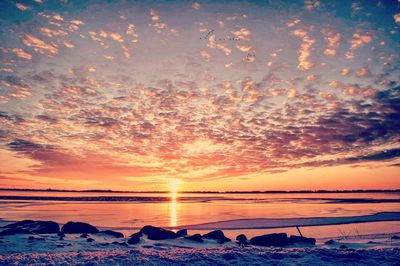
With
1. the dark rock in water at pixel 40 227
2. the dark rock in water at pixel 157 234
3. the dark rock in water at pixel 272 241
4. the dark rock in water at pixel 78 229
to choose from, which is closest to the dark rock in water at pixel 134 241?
the dark rock in water at pixel 157 234

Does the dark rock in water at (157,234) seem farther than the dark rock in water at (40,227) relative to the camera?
No

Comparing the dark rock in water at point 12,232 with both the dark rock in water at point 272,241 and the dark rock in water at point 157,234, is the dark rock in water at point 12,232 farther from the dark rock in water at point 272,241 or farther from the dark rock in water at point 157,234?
the dark rock in water at point 272,241

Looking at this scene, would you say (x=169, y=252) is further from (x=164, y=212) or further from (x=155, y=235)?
(x=164, y=212)

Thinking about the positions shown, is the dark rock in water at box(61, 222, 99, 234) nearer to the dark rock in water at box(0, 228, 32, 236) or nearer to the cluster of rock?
the cluster of rock

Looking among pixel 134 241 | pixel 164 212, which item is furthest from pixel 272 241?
pixel 164 212

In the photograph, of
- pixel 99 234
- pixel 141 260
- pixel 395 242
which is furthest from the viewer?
pixel 99 234

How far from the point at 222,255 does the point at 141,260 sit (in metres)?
2.97

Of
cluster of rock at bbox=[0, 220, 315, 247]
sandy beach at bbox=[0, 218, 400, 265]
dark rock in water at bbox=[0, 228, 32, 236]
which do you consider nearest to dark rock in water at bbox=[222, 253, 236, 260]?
sandy beach at bbox=[0, 218, 400, 265]

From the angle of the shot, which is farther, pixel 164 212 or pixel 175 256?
pixel 164 212

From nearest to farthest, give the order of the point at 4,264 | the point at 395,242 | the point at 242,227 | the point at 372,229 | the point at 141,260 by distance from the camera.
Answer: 1. the point at 4,264
2. the point at 141,260
3. the point at 395,242
4. the point at 372,229
5. the point at 242,227

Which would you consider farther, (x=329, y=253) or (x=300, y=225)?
(x=300, y=225)

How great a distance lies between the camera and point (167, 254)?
11797 millimetres

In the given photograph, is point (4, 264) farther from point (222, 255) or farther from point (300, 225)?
point (300, 225)

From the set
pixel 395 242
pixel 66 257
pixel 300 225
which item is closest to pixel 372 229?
pixel 300 225
